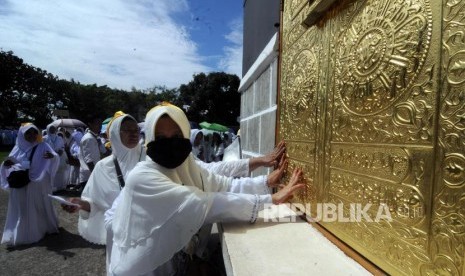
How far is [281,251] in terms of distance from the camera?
1.40 m

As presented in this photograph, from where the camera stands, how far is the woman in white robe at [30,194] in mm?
4949

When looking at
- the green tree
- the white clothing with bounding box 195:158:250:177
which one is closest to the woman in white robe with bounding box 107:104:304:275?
the white clothing with bounding box 195:158:250:177

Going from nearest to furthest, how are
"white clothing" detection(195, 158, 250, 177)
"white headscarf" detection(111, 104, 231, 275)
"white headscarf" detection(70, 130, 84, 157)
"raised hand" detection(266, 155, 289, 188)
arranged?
"white headscarf" detection(111, 104, 231, 275)
"raised hand" detection(266, 155, 289, 188)
"white clothing" detection(195, 158, 250, 177)
"white headscarf" detection(70, 130, 84, 157)

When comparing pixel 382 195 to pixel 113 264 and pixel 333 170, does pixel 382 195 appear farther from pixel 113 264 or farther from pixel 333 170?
pixel 113 264

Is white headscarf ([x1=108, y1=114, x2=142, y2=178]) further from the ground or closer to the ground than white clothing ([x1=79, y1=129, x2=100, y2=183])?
further from the ground

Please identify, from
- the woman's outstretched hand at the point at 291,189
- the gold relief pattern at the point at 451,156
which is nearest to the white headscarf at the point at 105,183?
the woman's outstretched hand at the point at 291,189

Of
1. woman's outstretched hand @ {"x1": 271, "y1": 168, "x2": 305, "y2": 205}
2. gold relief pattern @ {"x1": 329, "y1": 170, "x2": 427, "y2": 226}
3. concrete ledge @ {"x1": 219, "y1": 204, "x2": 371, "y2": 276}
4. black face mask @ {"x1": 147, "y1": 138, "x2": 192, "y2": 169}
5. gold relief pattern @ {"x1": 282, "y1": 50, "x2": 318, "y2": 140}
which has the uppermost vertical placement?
gold relief pattern @ {"x1": 282, "y1": 50, "x2": 318, "y2": 140}

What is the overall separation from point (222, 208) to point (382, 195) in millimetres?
857

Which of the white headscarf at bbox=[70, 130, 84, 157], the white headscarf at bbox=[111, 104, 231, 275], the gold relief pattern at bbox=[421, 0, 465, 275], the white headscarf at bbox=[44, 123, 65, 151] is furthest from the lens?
the white headscarf at bbox=[70, 130, 84, 157]

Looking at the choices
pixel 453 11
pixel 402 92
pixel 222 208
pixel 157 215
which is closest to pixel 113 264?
pixel 157 215

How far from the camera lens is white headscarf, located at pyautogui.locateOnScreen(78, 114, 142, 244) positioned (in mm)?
2740

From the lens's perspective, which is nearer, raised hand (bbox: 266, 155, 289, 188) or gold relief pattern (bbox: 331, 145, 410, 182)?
gold relief pattern (bbox: 331, 145, 410, 182)

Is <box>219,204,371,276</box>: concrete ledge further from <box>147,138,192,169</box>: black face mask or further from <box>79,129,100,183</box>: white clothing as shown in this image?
<box>79,129,100,183</box>: white clothing

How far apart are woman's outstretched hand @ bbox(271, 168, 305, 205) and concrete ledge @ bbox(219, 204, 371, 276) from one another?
15 centimetres
